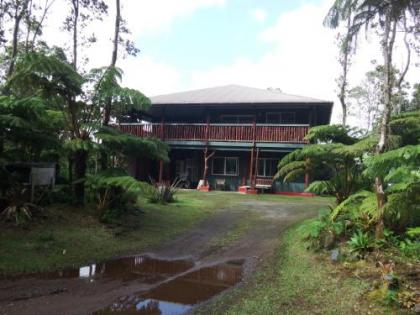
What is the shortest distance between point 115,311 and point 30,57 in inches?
265

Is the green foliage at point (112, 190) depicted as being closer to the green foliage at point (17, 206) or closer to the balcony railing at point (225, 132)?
the green foliage at point (17, 206)

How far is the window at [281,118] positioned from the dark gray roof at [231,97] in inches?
47.9

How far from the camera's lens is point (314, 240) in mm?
8125

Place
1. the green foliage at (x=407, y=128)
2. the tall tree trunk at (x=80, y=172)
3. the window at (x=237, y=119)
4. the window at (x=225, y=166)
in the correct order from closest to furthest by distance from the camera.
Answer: the green foliage at (x=407, y=128) → the tall tree trunk at (x=80, y=172) → the window at (x=225, y=166) → the window at (x=237, y=119)

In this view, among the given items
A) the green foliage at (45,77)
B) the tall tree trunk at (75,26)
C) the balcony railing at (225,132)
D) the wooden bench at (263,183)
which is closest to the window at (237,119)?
the balcony railing at (225,132)

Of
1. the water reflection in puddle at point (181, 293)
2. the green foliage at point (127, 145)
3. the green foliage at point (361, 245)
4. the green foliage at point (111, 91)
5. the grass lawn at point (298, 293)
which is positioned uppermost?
the green foliage at point (111, 91)

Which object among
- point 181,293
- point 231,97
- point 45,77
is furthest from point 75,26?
point 181,293

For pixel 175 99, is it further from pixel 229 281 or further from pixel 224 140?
pixel 229 281

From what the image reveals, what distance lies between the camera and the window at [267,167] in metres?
24.4

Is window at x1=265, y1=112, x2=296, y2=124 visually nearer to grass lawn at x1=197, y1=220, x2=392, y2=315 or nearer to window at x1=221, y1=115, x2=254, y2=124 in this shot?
window at x1=221, y1=115, x2=254, y2=124

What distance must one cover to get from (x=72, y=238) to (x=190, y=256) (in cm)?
250

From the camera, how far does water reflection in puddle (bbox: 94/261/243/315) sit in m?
5.50

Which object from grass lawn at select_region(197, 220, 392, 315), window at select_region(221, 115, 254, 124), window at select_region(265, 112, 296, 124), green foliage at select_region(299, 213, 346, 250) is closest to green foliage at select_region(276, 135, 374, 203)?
green foliage at select_region(299, 213, 346, 250)

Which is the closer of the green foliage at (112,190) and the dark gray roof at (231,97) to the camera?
the green foliage at (112,190)
